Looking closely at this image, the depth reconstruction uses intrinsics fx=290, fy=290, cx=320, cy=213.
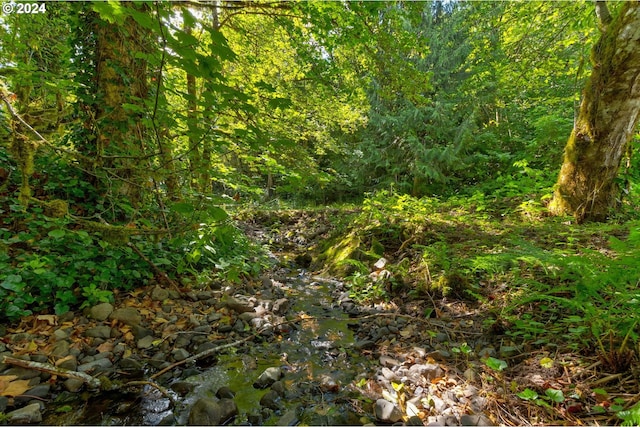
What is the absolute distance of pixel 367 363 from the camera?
2.80 m

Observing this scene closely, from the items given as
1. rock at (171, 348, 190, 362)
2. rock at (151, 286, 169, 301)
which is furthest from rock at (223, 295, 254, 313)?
rock at (171, 348, 190, 362)

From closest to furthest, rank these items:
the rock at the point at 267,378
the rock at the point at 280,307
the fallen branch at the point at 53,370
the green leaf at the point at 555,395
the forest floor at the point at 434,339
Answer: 1. the green leaf at the point at 555,395
2. the forest floor at the point at 434,339
3. the fallen branch at the point at 53,370
4. the rock at the point at 267,378
5. the rock at the point at 280,307

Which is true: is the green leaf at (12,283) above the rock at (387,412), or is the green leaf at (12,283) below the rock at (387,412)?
above

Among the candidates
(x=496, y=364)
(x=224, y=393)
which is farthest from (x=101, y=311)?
(x=496, y=364)

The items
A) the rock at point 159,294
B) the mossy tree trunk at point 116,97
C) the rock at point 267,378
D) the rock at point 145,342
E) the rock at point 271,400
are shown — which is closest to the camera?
the rock at point 271,400

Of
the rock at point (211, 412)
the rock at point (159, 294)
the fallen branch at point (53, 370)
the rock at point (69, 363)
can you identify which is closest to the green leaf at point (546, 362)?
the rock at point (211, 412)

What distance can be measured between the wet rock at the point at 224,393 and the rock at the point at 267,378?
0.22m

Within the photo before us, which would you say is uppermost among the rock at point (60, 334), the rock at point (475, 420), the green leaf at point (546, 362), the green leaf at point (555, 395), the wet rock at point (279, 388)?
the rock at point (60, 334)

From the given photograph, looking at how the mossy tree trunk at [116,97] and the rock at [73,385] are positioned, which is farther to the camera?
the mossy tree trunk at [116,97]

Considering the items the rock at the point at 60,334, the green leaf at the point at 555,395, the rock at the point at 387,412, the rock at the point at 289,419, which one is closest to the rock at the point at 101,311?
the rock at the point at 60,334

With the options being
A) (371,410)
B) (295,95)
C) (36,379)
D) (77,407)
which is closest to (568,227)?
(371,410)

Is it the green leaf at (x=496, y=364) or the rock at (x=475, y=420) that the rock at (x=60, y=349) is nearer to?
the rock at (x=475, y=420)

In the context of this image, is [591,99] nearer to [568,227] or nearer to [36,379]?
[568,227]

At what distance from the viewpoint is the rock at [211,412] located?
205cm
